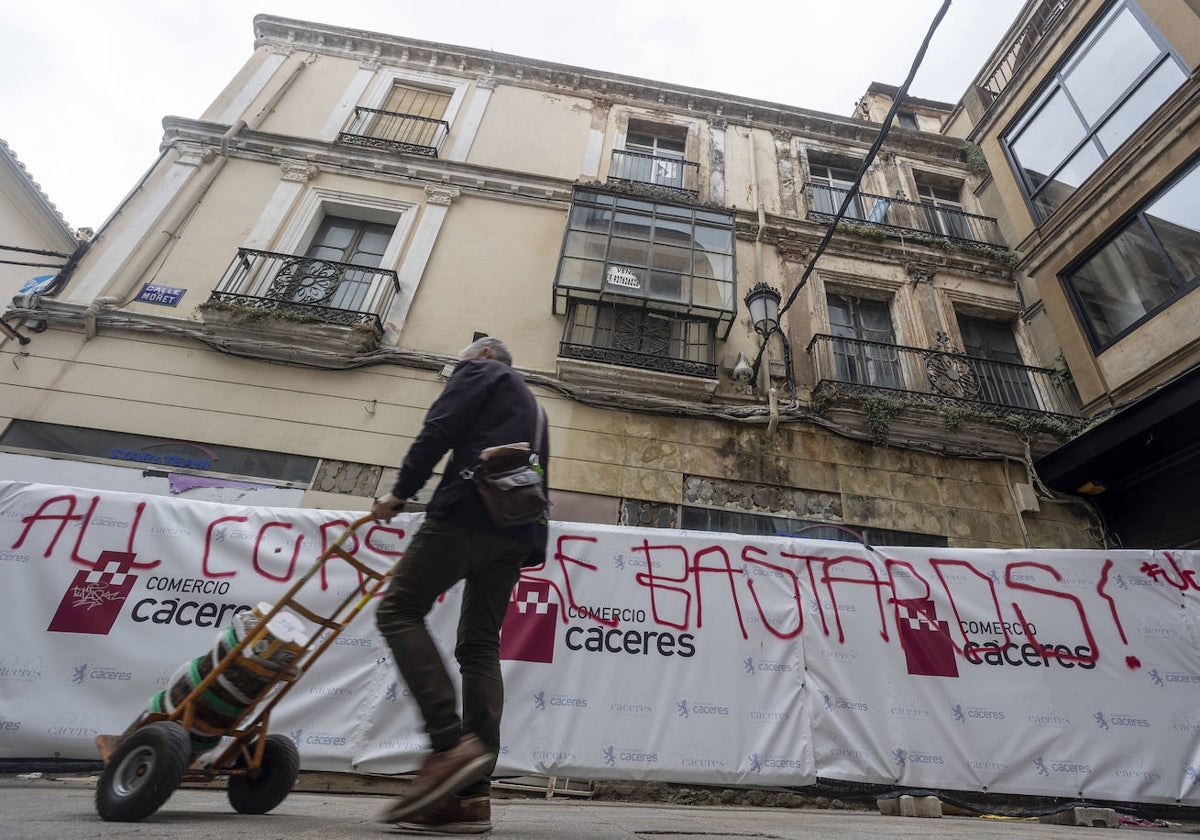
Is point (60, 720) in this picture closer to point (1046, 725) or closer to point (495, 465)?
point (495, 465)

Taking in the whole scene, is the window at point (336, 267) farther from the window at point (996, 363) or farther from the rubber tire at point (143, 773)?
the window at point (996, 363)

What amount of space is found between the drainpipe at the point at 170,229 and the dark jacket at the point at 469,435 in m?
7.46

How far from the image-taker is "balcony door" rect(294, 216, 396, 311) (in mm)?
7371

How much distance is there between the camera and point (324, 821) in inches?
70.4

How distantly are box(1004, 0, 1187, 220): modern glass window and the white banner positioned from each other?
6000mm

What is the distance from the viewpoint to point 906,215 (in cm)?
998

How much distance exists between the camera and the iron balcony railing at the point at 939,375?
25.5 feet

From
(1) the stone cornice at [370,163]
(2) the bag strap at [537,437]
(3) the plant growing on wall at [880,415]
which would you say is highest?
(1) the stone cornice at [370,163]

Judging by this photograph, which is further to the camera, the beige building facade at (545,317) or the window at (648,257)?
the window at (648,257)

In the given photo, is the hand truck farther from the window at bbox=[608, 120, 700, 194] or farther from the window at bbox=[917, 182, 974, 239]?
the window at bbox=[917, 182, 974, 239]

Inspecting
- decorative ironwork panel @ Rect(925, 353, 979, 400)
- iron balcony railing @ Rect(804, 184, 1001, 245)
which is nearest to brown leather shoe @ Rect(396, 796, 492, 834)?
decorative ironwork panel @ Rect(925, 353, 979, 400)

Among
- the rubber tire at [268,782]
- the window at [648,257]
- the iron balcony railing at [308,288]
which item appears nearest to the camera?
the rubber tire at [268,782]

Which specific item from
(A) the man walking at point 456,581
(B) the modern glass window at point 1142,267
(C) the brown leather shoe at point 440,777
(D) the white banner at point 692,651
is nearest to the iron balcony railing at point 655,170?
(B) the modern glass window at point 1142,267

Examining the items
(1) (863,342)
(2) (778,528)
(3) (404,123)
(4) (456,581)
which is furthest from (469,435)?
(3) (404,123)
